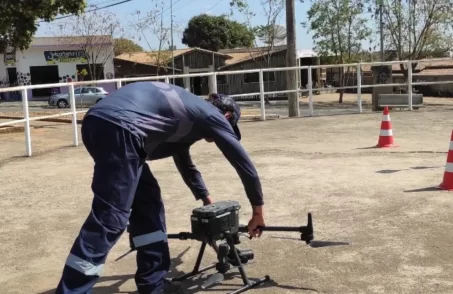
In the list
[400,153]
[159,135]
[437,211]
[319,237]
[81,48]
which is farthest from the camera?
[81,48]

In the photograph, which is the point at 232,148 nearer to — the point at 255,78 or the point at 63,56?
the point at 255,78

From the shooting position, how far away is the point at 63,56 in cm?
5088

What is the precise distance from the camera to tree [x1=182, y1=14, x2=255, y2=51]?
67125mm

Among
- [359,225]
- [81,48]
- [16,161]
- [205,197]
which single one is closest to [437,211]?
[359,225]

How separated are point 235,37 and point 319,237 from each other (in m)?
64.2

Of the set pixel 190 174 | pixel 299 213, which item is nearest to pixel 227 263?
pixel 190 174

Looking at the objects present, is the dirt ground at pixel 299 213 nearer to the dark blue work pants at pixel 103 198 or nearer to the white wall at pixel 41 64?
the dark blue work pants at pixel 103 198

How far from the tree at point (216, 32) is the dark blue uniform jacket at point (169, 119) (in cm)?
6413

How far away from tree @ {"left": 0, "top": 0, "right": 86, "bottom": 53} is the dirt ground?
23.4ft

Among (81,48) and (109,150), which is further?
(81,48)

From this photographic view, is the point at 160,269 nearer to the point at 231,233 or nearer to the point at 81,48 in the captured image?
the point at 231,233

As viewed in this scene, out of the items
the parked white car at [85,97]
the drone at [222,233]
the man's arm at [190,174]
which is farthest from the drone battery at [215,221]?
the parked white car at [85,97]

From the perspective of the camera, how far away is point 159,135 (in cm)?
336

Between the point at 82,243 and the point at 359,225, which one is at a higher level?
the point at 82,243
